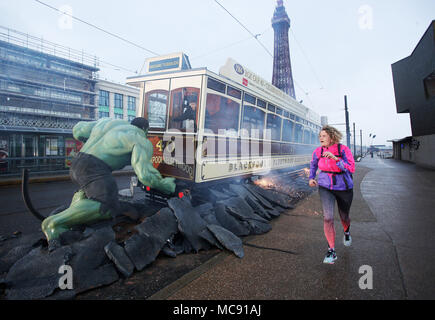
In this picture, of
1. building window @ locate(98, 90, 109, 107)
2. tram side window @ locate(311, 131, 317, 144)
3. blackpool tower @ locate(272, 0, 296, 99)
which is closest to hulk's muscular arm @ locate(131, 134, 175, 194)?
tram side window @ locate(311, 131, 317, 144)

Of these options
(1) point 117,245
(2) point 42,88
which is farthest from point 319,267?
(2) point 42,88

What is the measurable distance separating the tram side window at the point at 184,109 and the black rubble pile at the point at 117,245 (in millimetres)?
1637

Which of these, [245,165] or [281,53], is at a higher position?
[281,53]

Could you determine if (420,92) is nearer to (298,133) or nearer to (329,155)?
(298,133)

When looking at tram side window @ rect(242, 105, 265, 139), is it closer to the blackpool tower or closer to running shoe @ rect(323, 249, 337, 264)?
running shoe @ rect(323, 249, 337, 264)

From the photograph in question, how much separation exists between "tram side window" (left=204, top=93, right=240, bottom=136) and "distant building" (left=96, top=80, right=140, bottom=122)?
141ft

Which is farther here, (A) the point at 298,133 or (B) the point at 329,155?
(A) the point at 298,133

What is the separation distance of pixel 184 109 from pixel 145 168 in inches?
74.0

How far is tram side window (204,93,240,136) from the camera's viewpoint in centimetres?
468

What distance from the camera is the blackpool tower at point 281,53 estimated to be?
4459 centimetres

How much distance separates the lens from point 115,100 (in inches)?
1784

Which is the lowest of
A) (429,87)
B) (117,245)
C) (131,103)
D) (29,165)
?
(117,245)

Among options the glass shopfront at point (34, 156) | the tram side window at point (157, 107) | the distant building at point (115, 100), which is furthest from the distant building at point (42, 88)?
the tram side window at point (157, 107)
